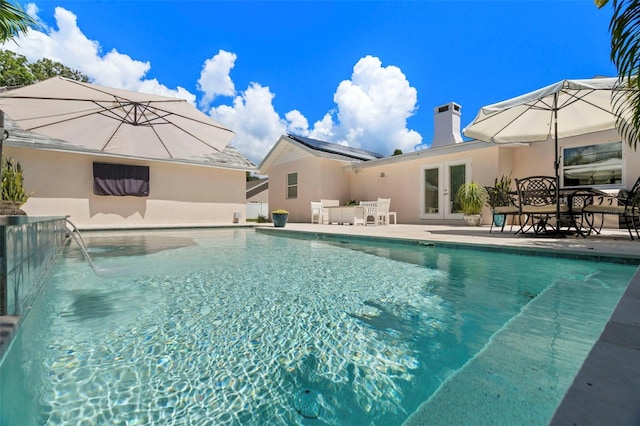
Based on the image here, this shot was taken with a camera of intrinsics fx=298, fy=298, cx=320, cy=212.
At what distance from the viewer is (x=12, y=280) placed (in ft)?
5.87

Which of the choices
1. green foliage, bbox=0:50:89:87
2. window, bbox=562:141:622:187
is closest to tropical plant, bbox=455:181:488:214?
window, bbox=562:141:622:187

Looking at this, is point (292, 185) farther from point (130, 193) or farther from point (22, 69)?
point (22, 69)

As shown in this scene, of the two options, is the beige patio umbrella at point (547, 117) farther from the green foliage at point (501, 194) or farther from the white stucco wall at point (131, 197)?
the white stucco wall at point (131, 197)

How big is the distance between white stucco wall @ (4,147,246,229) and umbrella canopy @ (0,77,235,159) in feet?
21.1

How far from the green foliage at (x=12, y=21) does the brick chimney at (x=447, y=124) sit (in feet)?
46.5

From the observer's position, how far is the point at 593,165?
309 inches

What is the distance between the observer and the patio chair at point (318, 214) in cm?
1175

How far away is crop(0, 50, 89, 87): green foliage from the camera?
17.1 metres

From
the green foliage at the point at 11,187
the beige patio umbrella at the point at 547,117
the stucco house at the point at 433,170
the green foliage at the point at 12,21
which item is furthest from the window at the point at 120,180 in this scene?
the beige patio umbrella at the point at 547,117

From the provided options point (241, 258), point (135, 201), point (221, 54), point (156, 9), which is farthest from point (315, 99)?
point (241, 258)

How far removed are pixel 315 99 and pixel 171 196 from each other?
14224mm

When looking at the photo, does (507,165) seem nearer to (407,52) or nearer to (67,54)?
(407,52)

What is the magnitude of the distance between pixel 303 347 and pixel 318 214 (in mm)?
10193

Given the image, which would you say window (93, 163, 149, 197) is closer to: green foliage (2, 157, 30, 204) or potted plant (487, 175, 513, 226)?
green foliage (2, 157, 30, 204)
